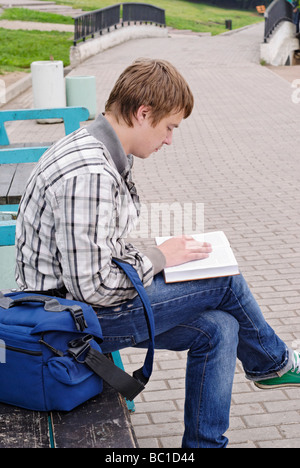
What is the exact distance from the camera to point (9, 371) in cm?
210

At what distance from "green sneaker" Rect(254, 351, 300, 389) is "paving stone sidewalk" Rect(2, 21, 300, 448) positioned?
331 millimetres

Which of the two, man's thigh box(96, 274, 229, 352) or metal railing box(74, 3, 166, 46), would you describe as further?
metal railing box(74, 3, 166, 46)

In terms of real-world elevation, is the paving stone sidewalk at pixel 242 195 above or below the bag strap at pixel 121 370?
below

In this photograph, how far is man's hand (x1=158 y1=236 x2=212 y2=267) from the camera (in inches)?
96.7

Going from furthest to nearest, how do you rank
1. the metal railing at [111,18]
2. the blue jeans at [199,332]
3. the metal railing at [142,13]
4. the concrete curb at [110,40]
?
the metal railing at [142,13] → the metal railing at [111,18] → the concrete curb at [110,40] → the blue jeans at [199,332]

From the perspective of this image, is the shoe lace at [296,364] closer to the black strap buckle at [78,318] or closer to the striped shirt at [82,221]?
the striped shirt at [82,221]

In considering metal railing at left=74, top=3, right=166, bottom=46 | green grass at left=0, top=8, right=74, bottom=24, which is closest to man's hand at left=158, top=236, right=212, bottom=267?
metal railing at left=74, top=3, right=166, bottom=46

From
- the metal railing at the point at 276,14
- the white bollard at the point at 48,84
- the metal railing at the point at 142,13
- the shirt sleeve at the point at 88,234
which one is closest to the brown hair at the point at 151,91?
the shirt sleeve at the point at 88,234

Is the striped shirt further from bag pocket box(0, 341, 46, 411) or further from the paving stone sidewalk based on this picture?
the paving stone sidewalk

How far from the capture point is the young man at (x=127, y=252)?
6.95ft

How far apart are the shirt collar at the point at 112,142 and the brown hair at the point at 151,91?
7cm

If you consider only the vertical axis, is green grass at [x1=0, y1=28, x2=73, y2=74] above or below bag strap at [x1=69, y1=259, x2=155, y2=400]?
below
